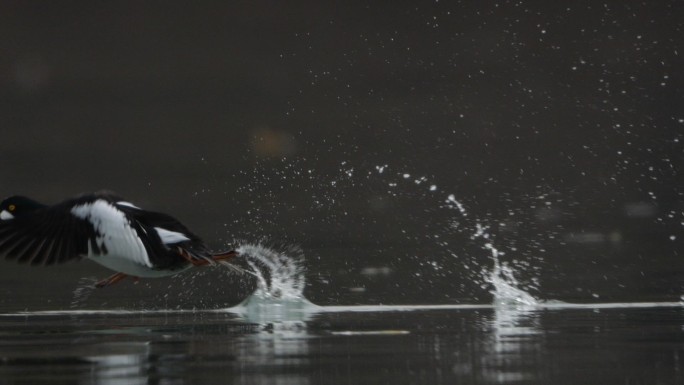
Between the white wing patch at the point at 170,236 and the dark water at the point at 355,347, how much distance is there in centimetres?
53

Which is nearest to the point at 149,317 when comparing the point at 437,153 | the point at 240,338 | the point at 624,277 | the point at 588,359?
the point at 240,338

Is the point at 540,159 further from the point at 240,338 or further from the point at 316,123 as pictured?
the point at 240,338

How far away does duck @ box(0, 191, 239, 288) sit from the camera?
33.5ft

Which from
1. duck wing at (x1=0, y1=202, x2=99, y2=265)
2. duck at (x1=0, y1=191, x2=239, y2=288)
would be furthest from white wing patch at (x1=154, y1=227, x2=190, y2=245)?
duck wing at (x1=0, y1=202, x2=99, y2=265)

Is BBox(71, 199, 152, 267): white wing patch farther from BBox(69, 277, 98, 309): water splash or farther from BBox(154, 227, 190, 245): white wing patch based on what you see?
BBox(69, 277, 98, 309): water splash

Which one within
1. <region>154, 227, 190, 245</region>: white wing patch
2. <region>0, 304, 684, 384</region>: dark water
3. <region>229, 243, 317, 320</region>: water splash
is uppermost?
<region>154, 227, 190, 245</region>: white wing patch

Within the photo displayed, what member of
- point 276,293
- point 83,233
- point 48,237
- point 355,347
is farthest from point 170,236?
point 355,347

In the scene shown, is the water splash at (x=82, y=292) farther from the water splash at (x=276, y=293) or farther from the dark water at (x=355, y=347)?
the water splash at (x=276, y=293)

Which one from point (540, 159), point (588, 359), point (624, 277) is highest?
point (540, 159)

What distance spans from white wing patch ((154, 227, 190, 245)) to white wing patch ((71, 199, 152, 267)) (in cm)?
37

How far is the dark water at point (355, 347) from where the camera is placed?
6918 mm

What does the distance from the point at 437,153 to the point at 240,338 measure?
17.6 metres

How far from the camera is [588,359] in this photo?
7.52 metres

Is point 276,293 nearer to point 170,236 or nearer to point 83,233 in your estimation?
point 170,236
